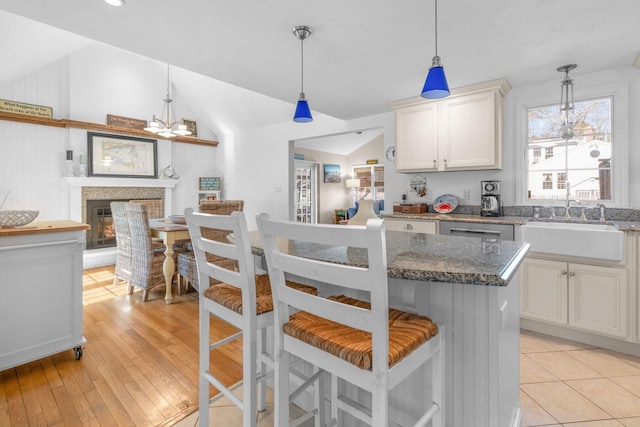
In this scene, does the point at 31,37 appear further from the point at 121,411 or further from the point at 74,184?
the point at 121,411

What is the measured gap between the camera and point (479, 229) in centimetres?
283

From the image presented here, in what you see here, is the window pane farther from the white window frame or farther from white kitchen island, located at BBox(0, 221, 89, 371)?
white kitchen island, located at BBox(0, 221, 89, 371)

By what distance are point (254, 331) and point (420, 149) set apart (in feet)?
9.46

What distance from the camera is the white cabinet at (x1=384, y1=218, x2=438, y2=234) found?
123 inches

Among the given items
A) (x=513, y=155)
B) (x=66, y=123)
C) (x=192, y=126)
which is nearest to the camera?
(x=513, y=155)

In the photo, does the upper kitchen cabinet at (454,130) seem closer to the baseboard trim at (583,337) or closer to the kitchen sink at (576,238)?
the kitchen sink at (576,238)

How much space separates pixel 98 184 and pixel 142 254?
2.52 meters

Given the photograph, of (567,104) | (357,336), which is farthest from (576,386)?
(567,104)

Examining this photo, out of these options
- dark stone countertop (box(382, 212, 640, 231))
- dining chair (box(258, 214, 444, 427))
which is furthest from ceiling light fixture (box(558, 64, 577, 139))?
dining chair (box(258, 214, 444, 427))

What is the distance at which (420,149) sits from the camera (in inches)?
137

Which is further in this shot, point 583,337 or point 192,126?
point 192,126

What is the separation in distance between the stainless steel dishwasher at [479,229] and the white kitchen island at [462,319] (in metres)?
1.53

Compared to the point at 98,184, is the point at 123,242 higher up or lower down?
lower down

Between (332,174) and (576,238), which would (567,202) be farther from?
(332,174)
